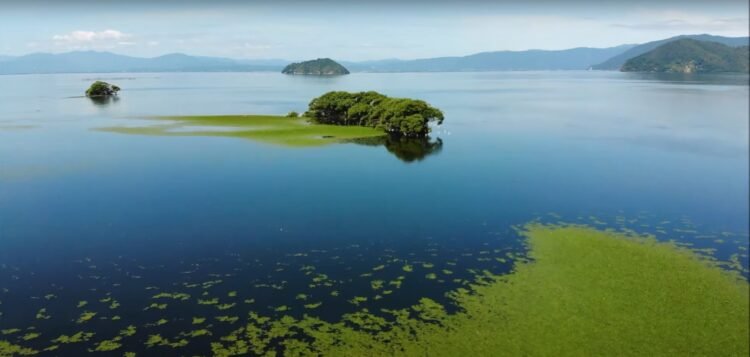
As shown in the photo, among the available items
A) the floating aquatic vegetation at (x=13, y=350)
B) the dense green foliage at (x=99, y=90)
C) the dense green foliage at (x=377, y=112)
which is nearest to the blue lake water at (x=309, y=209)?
the floating aquatic vegetation at (x=13, y=350)

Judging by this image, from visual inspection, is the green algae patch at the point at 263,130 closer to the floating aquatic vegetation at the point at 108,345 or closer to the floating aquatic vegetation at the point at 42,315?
the floating aquatic vegetation at the point at 42,315

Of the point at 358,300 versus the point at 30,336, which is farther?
the point at 358,300

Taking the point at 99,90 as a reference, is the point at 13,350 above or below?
below

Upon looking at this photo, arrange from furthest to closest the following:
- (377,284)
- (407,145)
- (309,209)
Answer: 1. (407,145)
2. (309,209)
3. (377,284)

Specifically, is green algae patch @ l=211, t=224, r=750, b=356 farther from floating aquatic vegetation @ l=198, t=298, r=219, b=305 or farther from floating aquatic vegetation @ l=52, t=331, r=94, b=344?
floating aquatic vegetation @ l=52, t=331, r=94, b=344

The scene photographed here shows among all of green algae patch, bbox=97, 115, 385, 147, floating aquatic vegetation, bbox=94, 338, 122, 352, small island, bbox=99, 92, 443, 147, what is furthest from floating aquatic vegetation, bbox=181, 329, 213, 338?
green algae patch, bbox=97, 115, 385, 147

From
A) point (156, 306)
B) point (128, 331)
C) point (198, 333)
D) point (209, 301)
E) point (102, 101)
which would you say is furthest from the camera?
point (102, 101)

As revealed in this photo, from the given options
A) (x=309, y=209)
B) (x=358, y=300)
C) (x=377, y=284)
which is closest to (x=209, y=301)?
(x=358, y=300)

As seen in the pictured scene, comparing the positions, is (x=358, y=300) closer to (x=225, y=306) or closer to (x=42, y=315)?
(x=225, y=306)

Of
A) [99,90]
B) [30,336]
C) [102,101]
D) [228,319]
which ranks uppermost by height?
[99,90]
